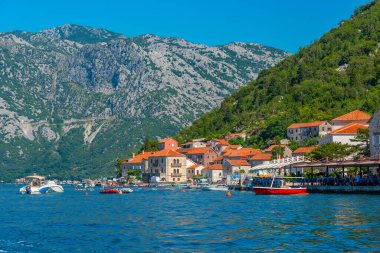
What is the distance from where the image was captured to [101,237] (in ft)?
145

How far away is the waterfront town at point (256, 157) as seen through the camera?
115 meters

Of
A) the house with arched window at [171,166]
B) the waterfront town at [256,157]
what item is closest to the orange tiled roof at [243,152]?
the waterfront town at [256,157]

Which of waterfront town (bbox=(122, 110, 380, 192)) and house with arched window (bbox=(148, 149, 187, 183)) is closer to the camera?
waterfront town (bbox=(122, 110, 380, 192))

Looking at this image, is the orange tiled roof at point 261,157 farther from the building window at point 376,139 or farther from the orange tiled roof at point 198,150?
the building window at point 376,139

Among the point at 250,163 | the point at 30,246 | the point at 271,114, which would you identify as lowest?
the point at 30,246

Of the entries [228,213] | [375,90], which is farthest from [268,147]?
[228,213]

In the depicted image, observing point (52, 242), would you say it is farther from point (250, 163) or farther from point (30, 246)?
point (250, 163)

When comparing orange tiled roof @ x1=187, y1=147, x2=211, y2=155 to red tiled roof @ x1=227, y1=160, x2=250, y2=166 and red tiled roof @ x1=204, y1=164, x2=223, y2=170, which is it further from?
red tiled roof @ x1=227, y1=160, x2=250, y2=166

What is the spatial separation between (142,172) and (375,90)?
247ft

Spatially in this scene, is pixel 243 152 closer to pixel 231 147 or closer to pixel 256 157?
pixel 256 157

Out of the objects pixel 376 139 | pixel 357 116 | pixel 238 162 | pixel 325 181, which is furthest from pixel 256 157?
pixel 325 181

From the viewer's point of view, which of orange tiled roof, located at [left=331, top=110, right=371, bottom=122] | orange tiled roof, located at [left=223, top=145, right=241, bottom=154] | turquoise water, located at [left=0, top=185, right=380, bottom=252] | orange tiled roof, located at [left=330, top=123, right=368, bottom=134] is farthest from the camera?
orange tiled roof, located at [left=223, top=145, right=241, bottom=154]

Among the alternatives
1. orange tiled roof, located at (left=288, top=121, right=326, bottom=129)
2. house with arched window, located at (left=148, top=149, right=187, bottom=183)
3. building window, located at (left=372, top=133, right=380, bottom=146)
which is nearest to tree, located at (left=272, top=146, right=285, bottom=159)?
orange tiled roof, located at (left=288, top=121, right=326, bottom=129)

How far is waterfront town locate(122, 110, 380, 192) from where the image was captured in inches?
4515
